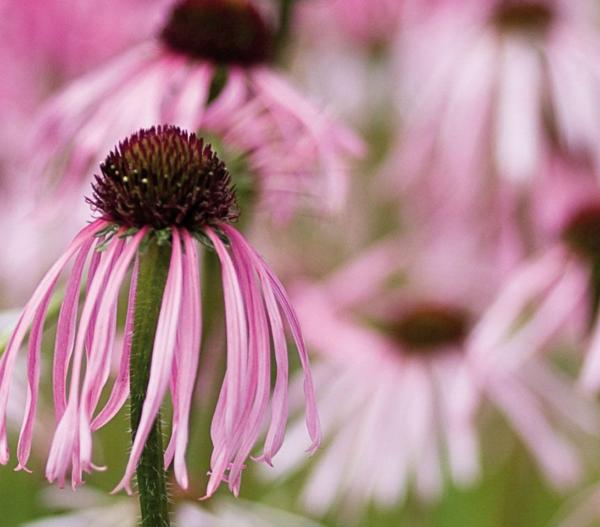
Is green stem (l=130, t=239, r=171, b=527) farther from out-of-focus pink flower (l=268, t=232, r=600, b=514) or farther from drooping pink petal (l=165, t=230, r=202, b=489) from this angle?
out-of-focus pink flower (l=268, t=232, r=600, b=514)

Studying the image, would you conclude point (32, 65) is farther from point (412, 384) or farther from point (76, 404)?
point (76, 404)

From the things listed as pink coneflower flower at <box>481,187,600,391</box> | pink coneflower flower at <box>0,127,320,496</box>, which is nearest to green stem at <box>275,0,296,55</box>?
pink coneflower flower at <box>481,187,600,391</box>

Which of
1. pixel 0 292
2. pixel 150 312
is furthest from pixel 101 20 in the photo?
pixel 150 312

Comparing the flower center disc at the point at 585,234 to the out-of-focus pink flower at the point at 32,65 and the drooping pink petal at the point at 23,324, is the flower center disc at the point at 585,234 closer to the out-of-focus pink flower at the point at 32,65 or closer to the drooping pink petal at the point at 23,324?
the out-of-focus pink flower at the point at 32,65

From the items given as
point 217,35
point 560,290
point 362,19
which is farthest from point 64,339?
point 362,19

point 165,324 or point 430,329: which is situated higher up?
point 165,324

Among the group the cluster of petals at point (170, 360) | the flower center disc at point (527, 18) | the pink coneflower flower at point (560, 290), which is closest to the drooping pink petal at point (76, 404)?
the cluster of petals at point (170, 360)

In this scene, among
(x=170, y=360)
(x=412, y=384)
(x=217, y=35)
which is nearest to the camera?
(x=170, y=360)
